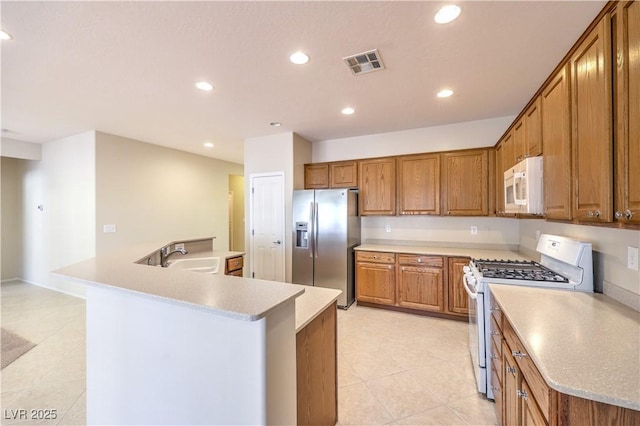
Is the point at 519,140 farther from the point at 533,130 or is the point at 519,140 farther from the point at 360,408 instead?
the point at 360,408

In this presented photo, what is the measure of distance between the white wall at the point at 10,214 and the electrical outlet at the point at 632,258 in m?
8.86

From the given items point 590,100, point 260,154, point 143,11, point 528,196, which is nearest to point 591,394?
point 590,100

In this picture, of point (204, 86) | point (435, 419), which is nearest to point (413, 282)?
point (435, 419)

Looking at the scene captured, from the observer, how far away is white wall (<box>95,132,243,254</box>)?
4.27 meters

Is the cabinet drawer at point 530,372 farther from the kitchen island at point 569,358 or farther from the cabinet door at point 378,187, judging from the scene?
the cabinet door at point 378,187

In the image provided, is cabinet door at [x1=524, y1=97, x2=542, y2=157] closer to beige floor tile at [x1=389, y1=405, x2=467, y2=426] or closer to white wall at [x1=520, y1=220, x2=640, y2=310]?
white wall at [x1=520, y1=220, x2=640, y2=310]

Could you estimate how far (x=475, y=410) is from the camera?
1.93 meters

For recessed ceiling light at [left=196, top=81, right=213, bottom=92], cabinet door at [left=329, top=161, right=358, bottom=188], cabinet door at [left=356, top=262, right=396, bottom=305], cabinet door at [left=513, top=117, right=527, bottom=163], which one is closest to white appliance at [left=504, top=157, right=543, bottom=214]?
cabinet door at [left=513, top=117, right=527, bottom=163]

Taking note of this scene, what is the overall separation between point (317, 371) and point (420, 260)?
251cm

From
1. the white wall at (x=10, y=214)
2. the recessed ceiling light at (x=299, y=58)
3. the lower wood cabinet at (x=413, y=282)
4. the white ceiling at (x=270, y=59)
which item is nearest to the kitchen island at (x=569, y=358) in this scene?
the lower wood cabinet at (x=413, y=282)

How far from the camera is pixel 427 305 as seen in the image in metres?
3.55

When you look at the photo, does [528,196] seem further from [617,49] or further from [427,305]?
[427,305]

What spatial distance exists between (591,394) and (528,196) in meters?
1.58

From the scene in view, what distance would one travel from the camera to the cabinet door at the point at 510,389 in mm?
1348
